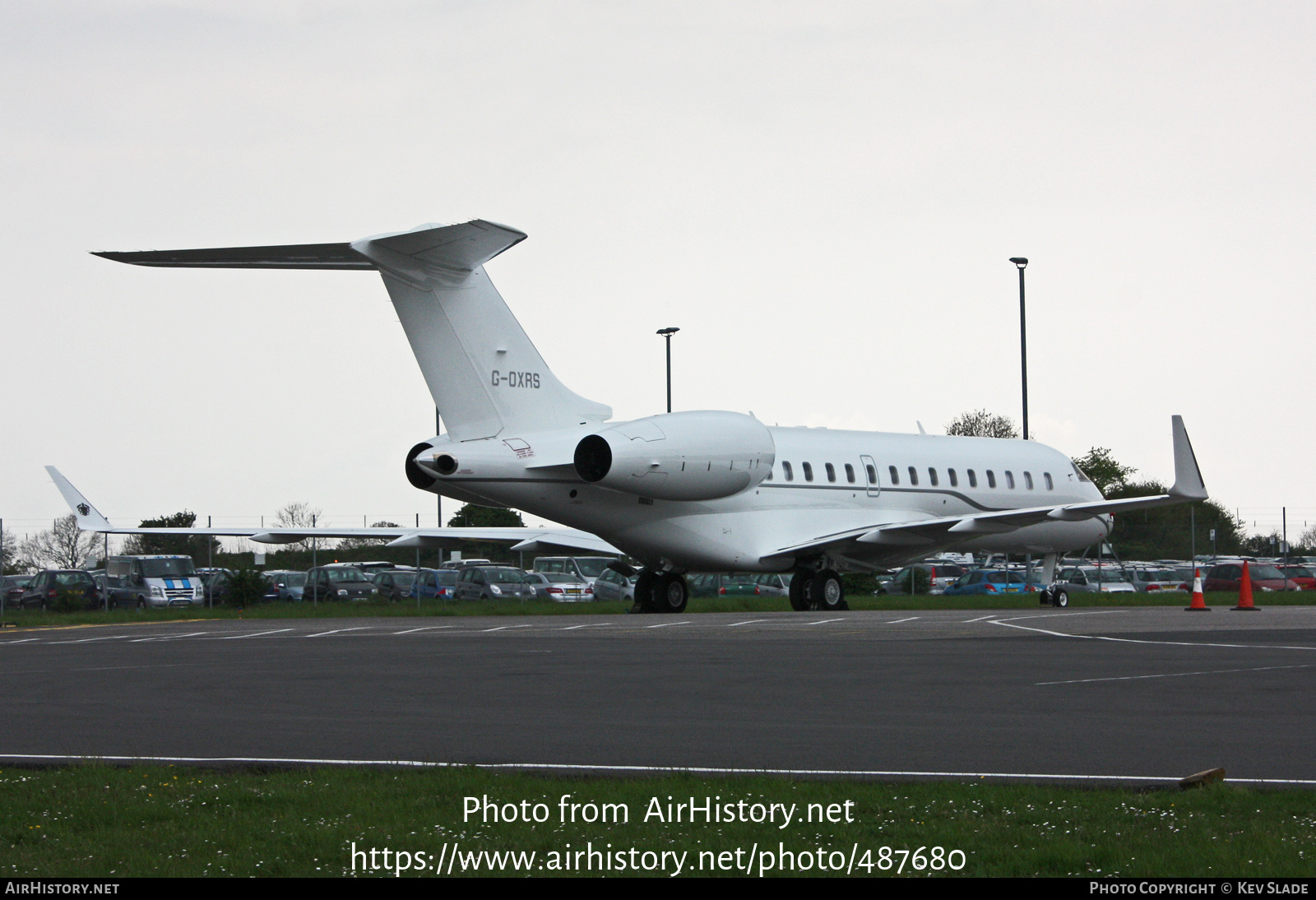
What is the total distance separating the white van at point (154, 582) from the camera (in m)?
46.8

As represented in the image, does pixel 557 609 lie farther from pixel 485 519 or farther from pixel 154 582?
pixel 485 519

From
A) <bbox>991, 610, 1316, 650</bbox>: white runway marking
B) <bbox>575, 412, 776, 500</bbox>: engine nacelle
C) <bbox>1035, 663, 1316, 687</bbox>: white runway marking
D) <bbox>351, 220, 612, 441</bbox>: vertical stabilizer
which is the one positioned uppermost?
<bbox>351, 220, 612, 441</bbox>: vertical stabilizer

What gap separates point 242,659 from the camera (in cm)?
1664

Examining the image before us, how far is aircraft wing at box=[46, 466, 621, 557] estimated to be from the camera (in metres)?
28.8

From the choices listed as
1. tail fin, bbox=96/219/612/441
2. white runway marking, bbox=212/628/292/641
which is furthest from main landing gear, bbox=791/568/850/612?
white runway marking, bbox=212/628/292/641

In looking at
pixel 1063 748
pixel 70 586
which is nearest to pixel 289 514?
pixel 70 586

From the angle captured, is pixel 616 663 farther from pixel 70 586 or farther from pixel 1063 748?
pixel 70 586

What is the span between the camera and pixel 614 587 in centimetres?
4672

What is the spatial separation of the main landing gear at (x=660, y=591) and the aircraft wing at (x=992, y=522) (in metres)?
1.97

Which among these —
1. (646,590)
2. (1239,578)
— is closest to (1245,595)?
(646,590)

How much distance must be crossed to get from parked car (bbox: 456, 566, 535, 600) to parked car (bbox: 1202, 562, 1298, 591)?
19.9 meters

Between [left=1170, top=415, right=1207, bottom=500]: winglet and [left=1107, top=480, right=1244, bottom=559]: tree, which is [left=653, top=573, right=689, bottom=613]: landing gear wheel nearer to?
[left=1170, top=415, right=1207, bottom=500]: winglet

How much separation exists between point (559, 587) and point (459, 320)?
2182 cm

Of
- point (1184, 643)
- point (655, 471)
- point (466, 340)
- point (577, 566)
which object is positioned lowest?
point (1184, 643)
